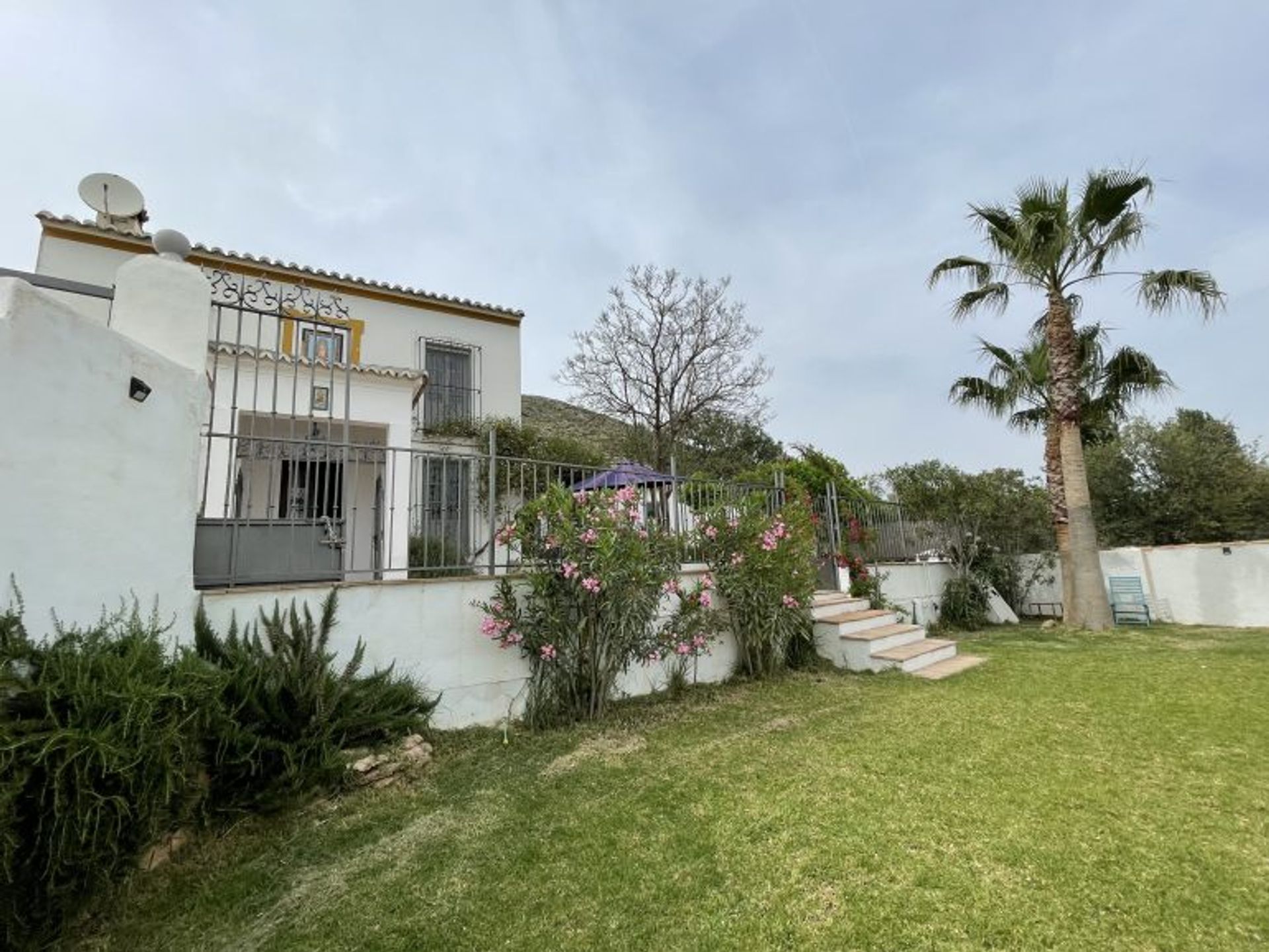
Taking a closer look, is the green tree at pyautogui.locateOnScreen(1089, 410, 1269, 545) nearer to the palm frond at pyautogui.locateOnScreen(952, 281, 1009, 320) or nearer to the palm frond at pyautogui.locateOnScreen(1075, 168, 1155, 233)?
the palm frond at pyautogui.locateOnScreen(952, 281, 1009, 320)

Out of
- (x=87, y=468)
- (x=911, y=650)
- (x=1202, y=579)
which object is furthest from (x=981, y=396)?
(x=87, y=468)

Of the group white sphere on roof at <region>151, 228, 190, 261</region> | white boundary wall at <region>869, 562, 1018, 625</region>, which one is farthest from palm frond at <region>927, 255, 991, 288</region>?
white sphere on roof at <region>151, 228, 190, 261</region>

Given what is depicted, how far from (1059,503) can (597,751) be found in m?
10.7

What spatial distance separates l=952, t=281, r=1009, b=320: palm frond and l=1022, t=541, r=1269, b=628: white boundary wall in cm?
598

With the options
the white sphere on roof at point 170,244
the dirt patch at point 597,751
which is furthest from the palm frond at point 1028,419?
the white sphere on roof at point 170,244

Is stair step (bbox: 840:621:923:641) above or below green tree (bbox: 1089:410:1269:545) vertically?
below

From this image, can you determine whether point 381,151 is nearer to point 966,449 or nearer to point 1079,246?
point 1079,246

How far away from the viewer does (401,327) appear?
41.7 feet

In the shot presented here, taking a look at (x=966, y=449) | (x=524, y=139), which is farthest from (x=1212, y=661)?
(x=524, y=139)

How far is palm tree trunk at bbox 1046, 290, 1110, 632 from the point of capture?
990 cm

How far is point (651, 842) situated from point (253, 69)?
856cm

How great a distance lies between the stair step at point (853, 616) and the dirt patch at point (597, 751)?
3846 millimetres

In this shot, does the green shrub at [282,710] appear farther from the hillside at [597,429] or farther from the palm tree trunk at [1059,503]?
the hillside at [597,429]

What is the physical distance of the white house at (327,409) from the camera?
4172 millimetres
